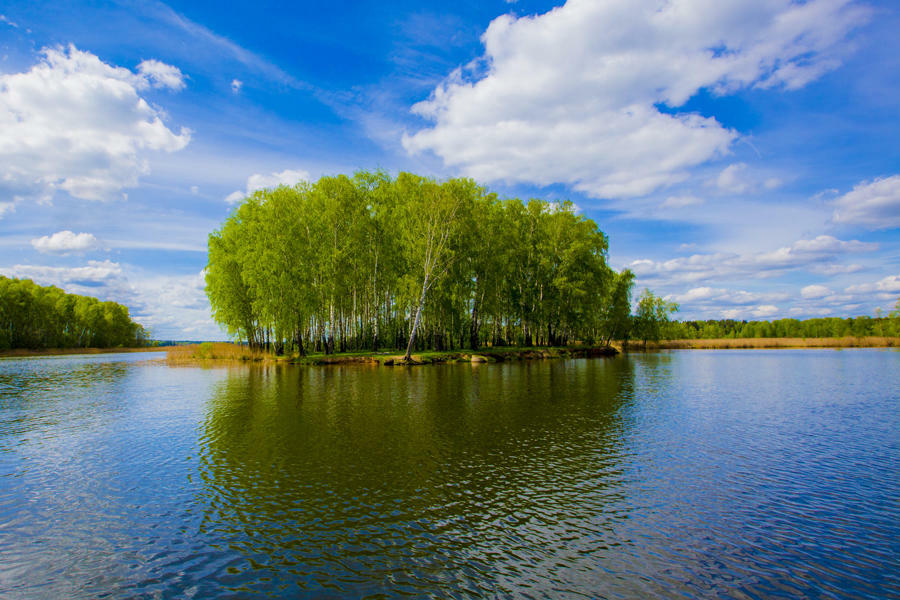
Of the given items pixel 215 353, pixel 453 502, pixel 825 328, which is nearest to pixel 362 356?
pixel 215 353

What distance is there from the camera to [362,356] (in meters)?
55.6

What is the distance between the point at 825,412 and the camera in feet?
75.2

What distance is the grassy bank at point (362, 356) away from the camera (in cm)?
5541

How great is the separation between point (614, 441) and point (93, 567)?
16.2 metres

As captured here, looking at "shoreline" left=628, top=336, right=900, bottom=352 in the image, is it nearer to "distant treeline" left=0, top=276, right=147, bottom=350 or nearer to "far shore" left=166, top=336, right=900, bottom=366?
"far shore" left=166, top=336, right=900, bottom=366

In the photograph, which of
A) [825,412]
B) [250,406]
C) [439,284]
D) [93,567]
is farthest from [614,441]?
[439,284]

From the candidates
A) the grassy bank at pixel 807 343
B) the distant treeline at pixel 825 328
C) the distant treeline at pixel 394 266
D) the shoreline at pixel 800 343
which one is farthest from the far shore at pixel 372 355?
the distant treeline at pixel 825 328

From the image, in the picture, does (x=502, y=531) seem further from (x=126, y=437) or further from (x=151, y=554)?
(x=126, y=437)

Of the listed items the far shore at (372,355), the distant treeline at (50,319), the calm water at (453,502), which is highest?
the distant treeline at (50,319)

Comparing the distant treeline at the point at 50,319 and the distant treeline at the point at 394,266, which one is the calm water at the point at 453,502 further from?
the distant treeline at the point at 50,319

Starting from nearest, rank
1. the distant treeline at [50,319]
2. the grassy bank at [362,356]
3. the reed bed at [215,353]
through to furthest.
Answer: the grassy bank at [362,356], the reed bed at [215,353], the distant treeline at [50,319]

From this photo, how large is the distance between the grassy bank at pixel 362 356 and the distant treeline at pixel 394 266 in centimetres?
247

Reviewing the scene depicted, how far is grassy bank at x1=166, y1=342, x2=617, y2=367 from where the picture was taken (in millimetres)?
55406

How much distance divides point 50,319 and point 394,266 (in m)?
97.5
